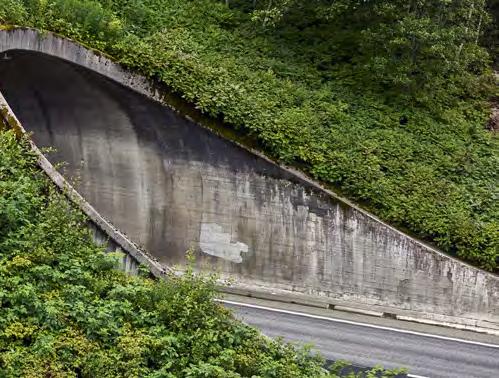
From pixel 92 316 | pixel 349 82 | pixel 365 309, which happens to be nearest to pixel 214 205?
pixel 365 309

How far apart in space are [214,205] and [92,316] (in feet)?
27.6

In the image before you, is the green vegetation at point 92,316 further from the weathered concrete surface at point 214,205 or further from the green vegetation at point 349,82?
the green vegetation at point 349,82

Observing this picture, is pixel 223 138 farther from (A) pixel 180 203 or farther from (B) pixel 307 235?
(B) pixel 307 235

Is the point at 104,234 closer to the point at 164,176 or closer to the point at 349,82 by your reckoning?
the point at 164,176

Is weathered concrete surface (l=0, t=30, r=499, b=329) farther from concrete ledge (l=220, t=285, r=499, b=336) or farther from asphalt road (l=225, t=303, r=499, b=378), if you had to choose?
asphalt road (l=225, t=303, r=499, b=378)

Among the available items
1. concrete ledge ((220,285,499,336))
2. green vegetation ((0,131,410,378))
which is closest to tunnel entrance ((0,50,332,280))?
concrete ledge ((220,285,499,336))

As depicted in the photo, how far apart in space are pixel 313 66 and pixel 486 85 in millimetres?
6567

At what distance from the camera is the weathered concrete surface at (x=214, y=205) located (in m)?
16.7

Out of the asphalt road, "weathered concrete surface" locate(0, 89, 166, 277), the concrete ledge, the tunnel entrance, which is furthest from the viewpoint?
the tunnel entrance

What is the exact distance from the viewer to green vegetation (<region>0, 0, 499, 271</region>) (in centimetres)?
1745

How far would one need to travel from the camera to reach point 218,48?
21094 mm

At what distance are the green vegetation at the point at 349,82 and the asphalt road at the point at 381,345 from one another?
8.87 ft

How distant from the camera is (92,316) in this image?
9.90m

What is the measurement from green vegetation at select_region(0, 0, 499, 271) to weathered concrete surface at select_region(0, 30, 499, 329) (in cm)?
73
